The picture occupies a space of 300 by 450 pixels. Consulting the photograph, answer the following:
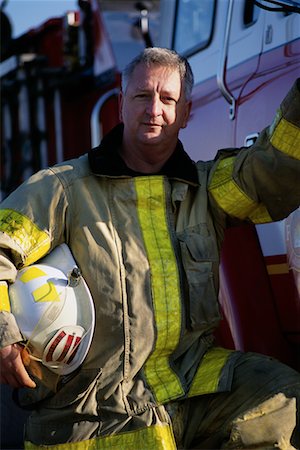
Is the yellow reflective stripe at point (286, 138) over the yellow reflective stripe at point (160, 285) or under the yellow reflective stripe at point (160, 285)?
A: over

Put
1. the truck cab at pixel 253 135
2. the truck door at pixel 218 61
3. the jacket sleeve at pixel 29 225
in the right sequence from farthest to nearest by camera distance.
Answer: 1. the truck door at pixel 218 61
2. the truck cab at pixel 253 135
3. the jacket sleeve at pixel 29 225

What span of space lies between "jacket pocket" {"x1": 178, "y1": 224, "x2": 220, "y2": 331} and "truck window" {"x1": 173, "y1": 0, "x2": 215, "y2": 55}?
1.21m

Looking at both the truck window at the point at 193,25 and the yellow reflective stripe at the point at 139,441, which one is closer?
the yellow reflective stripe at the point at 139,441

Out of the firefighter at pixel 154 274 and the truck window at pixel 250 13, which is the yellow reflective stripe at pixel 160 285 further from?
the truck window at pixel 250 13

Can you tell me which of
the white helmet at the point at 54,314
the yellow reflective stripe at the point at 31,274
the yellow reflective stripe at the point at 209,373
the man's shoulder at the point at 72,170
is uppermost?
the man's shoulder at the point at 72,170

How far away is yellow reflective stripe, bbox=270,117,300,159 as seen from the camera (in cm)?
261

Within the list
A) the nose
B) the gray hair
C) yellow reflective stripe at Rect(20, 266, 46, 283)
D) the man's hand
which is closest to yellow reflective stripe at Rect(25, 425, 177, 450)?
the man's hand

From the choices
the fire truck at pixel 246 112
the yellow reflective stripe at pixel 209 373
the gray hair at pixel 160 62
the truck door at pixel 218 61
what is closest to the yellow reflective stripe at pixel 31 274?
the yellow reflective stripe at pixel 209 373

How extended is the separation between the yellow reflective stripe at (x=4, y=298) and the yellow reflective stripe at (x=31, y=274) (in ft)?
0.18

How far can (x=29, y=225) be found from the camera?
269cm

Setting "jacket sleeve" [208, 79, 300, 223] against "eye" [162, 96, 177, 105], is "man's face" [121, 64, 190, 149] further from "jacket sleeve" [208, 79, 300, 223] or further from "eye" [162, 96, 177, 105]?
"jacket sleeve" [208, 79, 300, 223]

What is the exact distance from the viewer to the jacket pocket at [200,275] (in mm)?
2740

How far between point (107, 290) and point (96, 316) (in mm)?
80

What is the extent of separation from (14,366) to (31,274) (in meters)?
0.26
